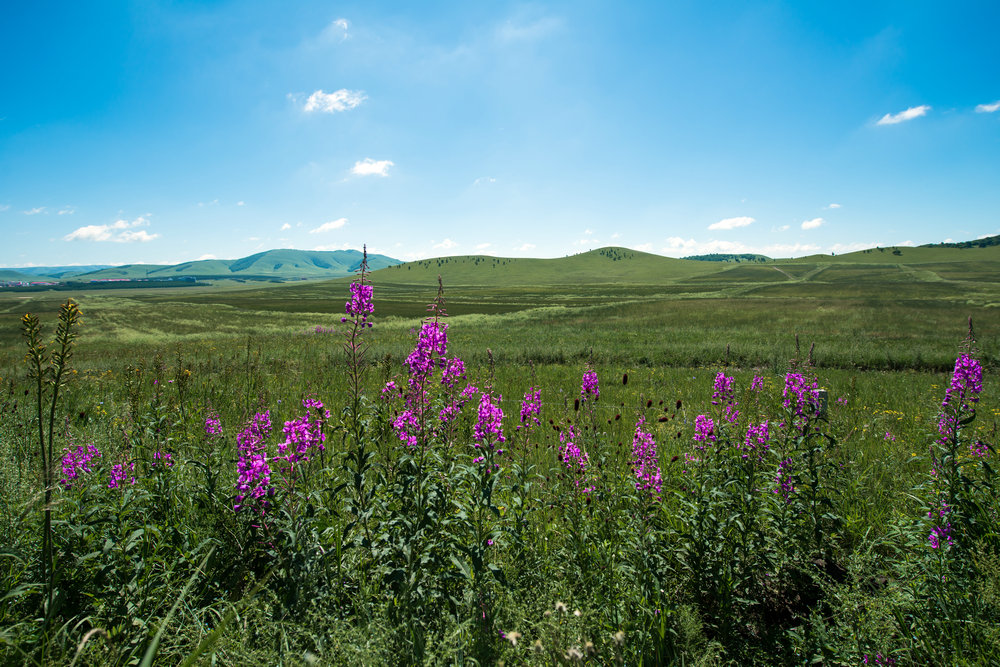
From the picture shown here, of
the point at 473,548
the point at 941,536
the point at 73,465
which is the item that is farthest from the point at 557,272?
the point at 473,548

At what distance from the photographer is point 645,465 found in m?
4.14

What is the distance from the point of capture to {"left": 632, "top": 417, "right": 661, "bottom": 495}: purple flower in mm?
4086

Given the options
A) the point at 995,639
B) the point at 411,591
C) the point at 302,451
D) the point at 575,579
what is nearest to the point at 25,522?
the point at 302,451

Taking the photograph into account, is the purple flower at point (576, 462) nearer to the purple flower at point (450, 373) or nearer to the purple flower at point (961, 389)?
the purple flower at point (450, 373)

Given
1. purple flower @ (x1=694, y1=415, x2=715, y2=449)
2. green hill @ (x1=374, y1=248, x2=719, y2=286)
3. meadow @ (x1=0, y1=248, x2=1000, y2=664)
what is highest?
green hill @ (x1=374, y1=248, x2=719, y2=286)

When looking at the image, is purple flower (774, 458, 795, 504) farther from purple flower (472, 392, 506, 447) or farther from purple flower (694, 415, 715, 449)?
purple flower (472, 392, 506, 447)

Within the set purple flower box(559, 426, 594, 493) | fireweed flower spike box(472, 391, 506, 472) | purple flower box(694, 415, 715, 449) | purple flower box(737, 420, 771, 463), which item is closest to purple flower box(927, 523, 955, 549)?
purple flower box(737, 420, 771, 463)

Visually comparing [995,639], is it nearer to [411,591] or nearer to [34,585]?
[411,591]

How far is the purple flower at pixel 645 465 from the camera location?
4.09 metres

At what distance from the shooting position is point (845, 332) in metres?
25.8

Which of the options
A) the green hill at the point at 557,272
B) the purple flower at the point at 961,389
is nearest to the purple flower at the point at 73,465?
the purple flower at the point at 961,389

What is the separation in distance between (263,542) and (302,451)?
0.84 meters

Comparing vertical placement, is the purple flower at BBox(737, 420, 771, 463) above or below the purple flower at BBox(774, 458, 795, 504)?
above

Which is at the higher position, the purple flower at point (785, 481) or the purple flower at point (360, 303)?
the purple flower at point (360, 303)
